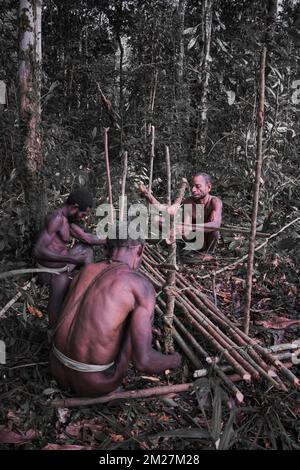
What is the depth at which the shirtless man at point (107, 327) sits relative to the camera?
6.93ft

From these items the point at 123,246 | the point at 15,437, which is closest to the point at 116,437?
the point at 15,437

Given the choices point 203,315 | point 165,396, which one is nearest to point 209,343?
point 203,315

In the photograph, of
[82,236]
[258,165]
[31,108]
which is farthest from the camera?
[31,108]

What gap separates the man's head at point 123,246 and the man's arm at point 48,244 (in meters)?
1.25

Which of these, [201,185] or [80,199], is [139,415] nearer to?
[80,199]

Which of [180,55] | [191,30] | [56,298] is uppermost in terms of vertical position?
[191,30]

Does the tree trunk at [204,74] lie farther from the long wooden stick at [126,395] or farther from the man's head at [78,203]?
the long wooden stick at [126,395]

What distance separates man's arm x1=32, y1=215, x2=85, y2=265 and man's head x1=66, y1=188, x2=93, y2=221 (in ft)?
0.43

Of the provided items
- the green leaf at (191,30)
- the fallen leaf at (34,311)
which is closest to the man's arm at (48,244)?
the fallen leaf at (34,311)

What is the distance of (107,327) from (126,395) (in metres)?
0.55

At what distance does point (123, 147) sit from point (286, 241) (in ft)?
14.7

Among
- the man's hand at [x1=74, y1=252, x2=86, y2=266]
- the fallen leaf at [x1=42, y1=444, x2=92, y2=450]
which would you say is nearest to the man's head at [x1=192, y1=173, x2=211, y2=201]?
the man's hand at [x1=74, y1=252, x2=86, y2=266]

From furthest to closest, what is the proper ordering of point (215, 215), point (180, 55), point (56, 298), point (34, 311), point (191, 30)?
point (180, 55), point (191, 30), point (215, 215), point (34, 311), point (56, 298)

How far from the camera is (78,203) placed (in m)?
3.46
